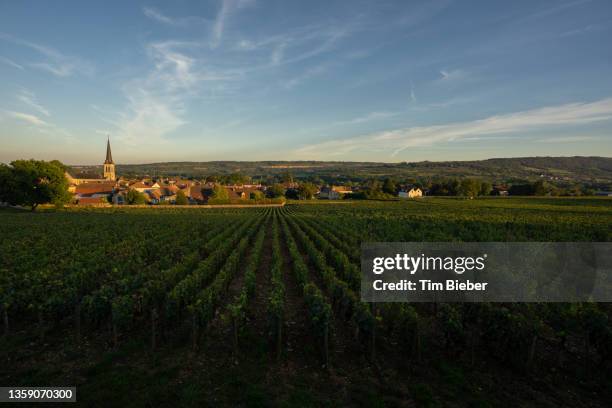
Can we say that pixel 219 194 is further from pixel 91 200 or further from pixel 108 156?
pixel 108 156

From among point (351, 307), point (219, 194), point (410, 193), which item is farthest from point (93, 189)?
point (351, 307)

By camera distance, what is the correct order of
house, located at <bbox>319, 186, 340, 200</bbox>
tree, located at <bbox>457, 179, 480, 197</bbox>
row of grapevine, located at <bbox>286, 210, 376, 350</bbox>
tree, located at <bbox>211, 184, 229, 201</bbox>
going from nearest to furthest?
1. row of grapevine, located at <bbox>286, 210, 376, 350</bbox>
2. tree, located at <bbox>211, 184, 229, 201</bbox>
3. tree, located at <bbox>457, 179, 480, 197</bbox>
4. house, located at <bbox>319, 186, 340, 200</bbox>

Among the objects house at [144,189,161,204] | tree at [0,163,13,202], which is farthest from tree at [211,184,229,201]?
tree at [0,163,13,202]

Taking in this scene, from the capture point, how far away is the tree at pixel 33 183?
2159 inches

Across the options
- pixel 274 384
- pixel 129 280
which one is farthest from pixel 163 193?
pixel 274 384

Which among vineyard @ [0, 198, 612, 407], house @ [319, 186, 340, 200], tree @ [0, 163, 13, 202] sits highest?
tree @ [0, 163, 13, 202]

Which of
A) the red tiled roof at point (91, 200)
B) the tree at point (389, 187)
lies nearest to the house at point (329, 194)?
the tree at point (389, 187)

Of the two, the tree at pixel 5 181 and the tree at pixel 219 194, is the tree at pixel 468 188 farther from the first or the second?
the tree at pixel 5 181

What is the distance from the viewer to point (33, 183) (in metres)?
56.4

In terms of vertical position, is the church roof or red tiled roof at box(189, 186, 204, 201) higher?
the church roof

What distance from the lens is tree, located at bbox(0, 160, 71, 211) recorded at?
180 ft

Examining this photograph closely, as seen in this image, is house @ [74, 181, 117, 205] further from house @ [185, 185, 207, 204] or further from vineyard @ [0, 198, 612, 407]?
vineyard @ [0, 198, 612, 407]

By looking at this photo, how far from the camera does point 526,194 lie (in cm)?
11169

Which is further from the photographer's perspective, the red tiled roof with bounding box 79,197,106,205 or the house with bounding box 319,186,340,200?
the house with bounding box 319,186,340,200
